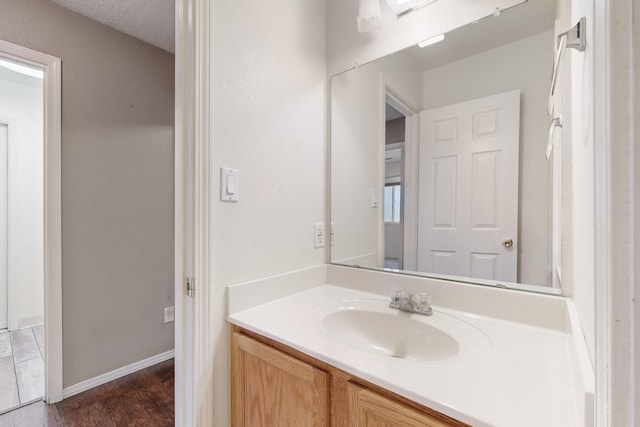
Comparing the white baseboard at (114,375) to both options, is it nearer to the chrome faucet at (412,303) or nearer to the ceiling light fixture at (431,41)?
the chrome faucet at (412,303)

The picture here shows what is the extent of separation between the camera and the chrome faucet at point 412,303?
972 millimetres

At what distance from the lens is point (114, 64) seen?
1764 mm

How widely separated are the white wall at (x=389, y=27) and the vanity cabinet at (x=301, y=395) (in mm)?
1184

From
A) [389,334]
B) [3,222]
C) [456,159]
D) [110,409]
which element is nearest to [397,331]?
[389,334]

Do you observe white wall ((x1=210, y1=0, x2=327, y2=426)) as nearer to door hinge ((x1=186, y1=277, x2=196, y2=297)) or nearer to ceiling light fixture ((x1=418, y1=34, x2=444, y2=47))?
door hinge ((x1=186, y1=277, x2=196, y2=297))

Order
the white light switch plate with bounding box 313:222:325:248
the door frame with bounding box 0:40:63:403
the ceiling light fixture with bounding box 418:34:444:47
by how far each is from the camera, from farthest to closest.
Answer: the door frame with bounding box 0:40:63:403
the white light switch plate with bounding box 313:222:325:248
the ceiling light fixture with bounding box 418:34:444:47

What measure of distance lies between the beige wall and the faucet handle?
177 centimetres

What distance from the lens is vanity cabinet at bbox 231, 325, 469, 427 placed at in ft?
1.91

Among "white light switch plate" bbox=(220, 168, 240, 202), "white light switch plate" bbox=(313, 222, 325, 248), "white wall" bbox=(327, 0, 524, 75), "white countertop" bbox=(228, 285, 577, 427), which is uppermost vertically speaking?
"white wall" bbox=(327, 0, 524, 75)

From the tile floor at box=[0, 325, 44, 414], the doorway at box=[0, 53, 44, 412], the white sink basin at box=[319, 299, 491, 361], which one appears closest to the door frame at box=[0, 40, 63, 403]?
the tile floor at box=[0, 325, 44, 414]

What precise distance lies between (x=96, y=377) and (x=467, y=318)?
2092mm

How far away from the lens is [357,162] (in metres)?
1.36

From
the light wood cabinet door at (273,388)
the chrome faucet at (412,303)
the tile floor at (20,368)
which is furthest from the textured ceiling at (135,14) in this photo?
the tile floor at (20,368)

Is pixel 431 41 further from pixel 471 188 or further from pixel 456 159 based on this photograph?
pixel 471 188
